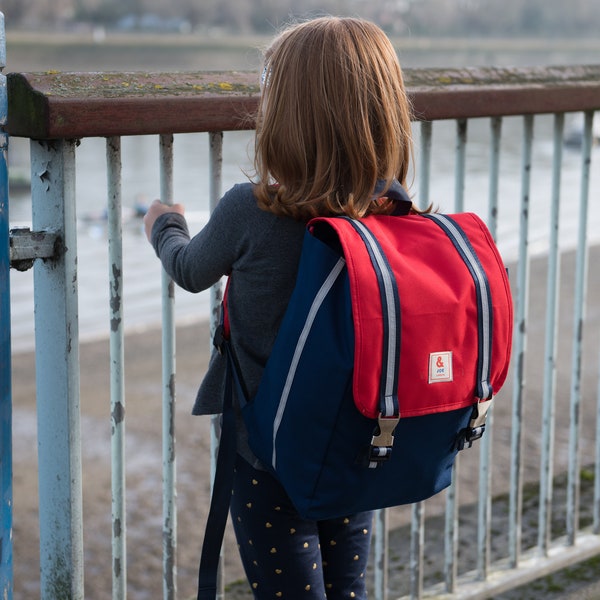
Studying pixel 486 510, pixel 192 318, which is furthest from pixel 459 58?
pixel 486 510

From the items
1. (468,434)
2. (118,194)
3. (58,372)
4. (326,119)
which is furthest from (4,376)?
(468,434)

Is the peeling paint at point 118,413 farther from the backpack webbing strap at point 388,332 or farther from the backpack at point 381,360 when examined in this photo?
the backpack webbing strap at point 388,332

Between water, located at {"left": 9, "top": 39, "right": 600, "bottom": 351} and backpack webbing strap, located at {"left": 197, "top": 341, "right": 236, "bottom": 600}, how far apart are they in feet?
1.26

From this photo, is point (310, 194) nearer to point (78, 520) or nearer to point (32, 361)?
point (78, 520)

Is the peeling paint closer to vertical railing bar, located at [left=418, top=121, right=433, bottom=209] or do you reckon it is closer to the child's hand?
the child's hand

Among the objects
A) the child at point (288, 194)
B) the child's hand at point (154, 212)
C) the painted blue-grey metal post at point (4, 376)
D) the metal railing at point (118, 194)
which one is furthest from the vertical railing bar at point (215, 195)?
the painted blue-grey metal post at point (4, 376)

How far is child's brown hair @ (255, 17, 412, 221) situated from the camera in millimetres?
1478

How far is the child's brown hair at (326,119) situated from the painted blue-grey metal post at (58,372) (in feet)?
1.12

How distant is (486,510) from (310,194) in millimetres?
1186

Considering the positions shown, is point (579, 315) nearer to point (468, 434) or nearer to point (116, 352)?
point (468, 434)

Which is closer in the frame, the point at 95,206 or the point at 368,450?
the point at 368,450

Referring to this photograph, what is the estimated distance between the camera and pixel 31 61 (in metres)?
42.2

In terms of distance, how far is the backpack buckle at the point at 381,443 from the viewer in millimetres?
1451

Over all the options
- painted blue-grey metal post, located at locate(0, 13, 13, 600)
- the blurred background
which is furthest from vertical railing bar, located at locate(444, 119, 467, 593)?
the blurred background
